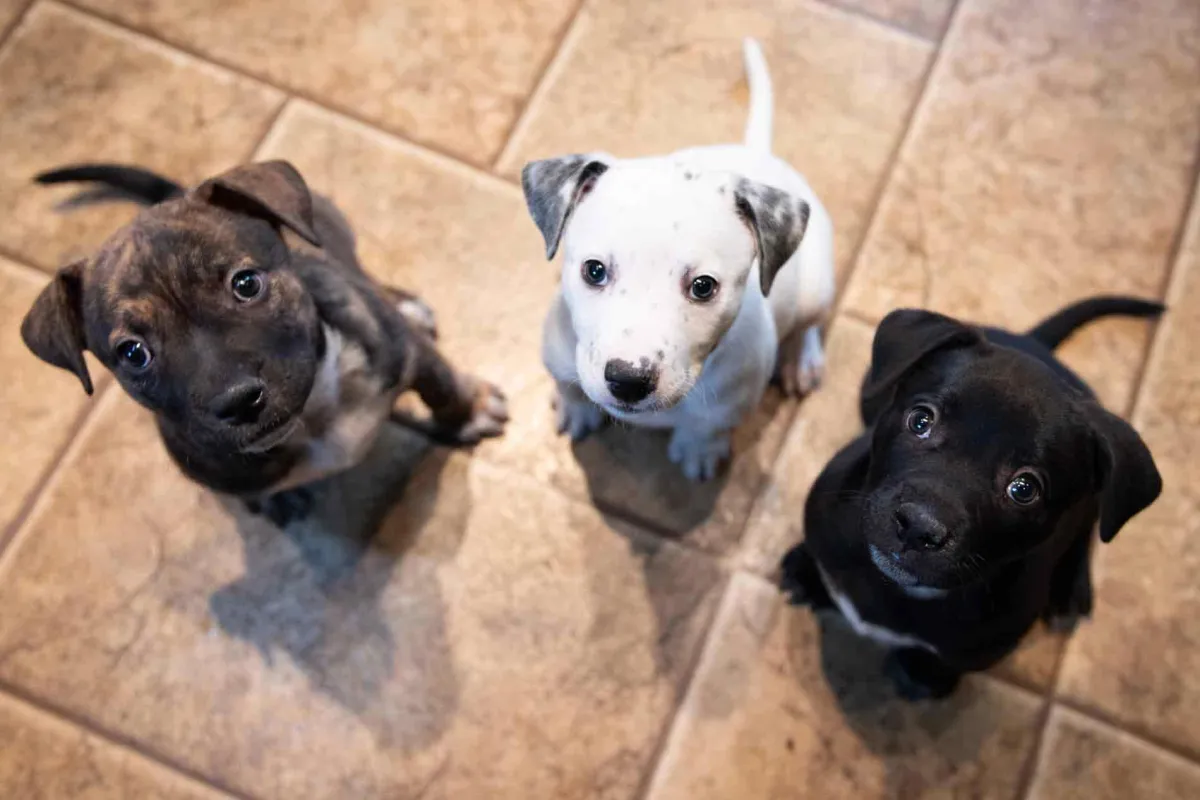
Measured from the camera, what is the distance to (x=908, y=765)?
8.83 feet

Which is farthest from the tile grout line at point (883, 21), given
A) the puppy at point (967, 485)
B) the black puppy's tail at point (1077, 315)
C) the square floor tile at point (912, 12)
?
the puppy at point (967, 485)

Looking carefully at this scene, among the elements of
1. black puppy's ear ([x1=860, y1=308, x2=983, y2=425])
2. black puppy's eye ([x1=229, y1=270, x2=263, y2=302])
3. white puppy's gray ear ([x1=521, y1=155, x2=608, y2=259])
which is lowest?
black puppy's eye ([x1=229, y1=270, x2=263, y2=302])

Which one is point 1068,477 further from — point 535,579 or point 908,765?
point 535,579

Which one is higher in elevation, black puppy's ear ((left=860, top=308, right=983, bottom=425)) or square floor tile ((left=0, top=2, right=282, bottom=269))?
black puppy's ear ((left=860, top=308, right=983, bottom=425))

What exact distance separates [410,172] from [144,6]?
1120 millimetres

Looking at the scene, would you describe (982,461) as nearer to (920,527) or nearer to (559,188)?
(920,527)

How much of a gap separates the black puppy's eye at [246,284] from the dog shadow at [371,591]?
3.02 feet

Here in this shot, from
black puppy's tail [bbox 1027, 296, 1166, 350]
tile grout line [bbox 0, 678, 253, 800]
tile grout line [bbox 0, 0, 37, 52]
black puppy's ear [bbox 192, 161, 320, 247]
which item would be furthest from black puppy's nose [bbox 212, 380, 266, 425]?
tile grout line [bbox 0, 0, 37, 52]

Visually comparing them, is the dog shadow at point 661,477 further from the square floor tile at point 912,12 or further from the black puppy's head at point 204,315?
the square floor tile at point 912,12

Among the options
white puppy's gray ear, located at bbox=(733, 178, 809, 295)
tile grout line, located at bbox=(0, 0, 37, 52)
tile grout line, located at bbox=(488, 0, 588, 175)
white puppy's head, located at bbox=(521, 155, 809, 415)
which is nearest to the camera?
white puppy's head, located at bbox=(521, 155, 809, 415)

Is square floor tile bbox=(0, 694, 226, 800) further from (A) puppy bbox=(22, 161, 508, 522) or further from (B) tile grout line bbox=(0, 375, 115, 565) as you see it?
(A) puppy bbox=(22, 161, 508, 522)

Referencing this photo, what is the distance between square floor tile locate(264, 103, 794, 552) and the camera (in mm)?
2904

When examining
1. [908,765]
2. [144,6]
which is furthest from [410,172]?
[908,765]

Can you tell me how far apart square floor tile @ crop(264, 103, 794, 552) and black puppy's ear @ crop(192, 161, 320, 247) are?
905mm
